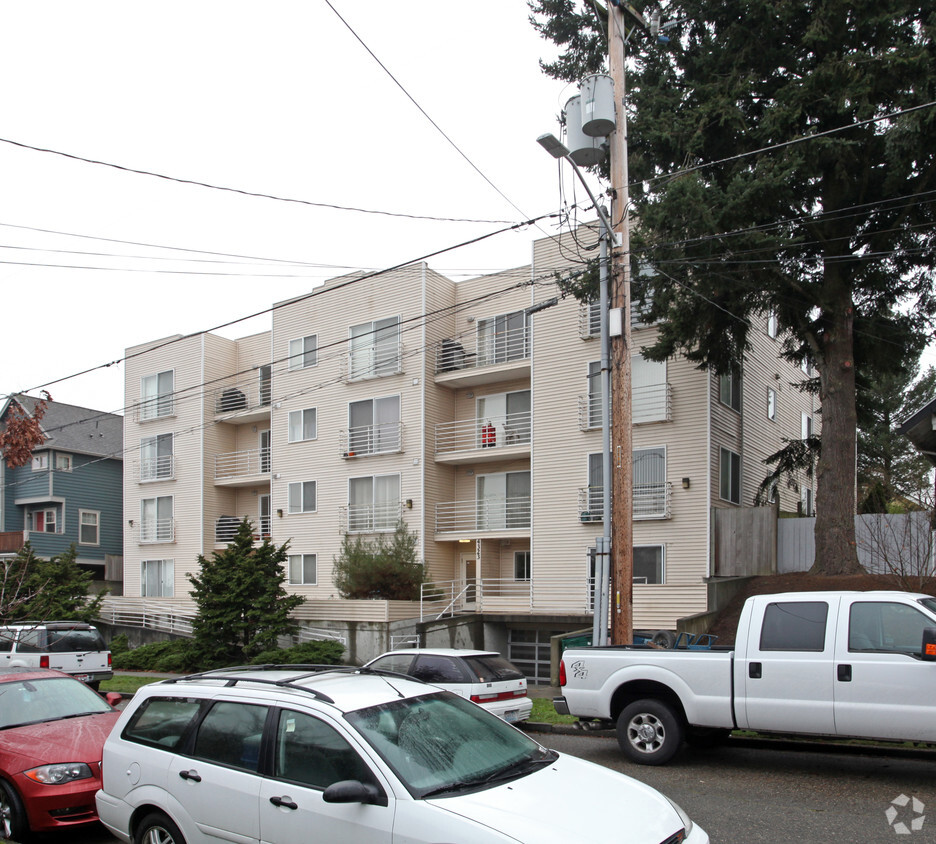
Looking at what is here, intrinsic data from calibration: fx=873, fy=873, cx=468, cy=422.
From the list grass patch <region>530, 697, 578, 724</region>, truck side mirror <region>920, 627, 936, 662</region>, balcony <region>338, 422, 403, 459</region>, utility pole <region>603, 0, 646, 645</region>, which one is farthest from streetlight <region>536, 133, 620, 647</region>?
balcony <region>338, 422, 403, 459</region>

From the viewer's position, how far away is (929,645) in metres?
8.20

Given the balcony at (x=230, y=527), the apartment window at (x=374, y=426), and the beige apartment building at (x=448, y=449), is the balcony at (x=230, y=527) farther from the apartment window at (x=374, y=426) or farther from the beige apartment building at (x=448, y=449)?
the apartment window at (x=374, y=426)

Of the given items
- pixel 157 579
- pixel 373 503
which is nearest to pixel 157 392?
pixel 157 579

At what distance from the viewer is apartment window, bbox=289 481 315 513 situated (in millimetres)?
32219

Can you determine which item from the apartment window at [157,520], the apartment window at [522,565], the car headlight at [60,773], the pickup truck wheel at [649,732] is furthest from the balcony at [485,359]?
the car headlight at [60,773]

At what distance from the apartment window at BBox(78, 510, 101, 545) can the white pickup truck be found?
3794 centimetres

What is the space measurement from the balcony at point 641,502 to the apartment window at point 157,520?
19004 millimetres

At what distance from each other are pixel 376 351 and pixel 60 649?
15399mm

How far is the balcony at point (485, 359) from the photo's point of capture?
28766 mm

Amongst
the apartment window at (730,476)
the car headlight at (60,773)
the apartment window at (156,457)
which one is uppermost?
the apartment window at (156,457)

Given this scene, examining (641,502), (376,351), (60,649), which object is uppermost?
(376,351)

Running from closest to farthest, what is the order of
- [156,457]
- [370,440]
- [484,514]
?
[484,514] < [370,440] < [156,457]

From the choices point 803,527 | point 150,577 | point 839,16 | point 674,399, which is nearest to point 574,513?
point 674,399

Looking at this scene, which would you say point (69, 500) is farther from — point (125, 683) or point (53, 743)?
point (53, 743)
